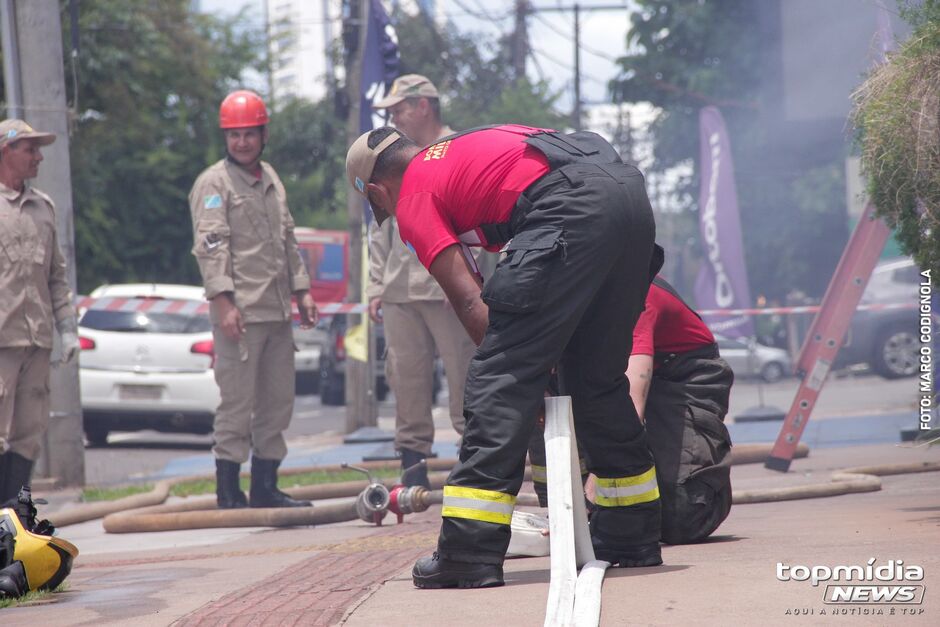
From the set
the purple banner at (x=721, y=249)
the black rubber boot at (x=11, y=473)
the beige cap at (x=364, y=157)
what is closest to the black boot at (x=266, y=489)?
the black rubber boot at (x=11, y=473)

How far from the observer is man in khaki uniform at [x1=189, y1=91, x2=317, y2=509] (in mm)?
7301

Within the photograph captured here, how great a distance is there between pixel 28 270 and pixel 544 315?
3.75 m

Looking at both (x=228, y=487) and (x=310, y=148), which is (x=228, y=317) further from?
(x=310, y=148)

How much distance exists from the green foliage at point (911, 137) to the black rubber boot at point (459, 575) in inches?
80.1

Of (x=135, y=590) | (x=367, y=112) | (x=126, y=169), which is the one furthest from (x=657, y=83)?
(x=135, y=590)

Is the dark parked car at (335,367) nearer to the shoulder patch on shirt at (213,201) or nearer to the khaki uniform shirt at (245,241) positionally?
the khaki uniform shirt at (245,241)

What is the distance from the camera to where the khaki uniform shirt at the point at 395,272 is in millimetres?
7215

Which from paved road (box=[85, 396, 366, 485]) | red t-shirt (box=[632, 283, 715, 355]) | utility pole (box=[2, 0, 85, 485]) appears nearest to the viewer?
red t-shirt (box=[632, 283, 715, 355])

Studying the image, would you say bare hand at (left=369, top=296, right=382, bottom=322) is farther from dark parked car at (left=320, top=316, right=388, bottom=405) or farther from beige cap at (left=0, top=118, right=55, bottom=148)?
dark parked car at (left=320, top=316, right=388, bottom=405)

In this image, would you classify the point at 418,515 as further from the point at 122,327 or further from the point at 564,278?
the point at 122,327

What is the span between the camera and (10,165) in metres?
6.78

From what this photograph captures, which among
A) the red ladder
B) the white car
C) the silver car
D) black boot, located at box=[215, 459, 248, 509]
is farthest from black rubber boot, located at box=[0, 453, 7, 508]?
the silver car

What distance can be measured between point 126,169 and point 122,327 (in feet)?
45.5

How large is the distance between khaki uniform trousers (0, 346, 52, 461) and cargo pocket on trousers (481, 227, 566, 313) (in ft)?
11.2
